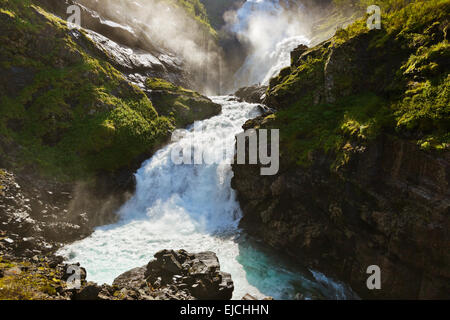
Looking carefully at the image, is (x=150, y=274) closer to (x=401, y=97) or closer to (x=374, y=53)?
(x=401, y=97)

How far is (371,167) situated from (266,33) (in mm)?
68230

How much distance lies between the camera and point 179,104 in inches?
1187

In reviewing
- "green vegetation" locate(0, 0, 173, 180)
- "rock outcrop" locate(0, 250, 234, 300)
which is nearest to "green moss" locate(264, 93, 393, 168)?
"rock outcrop" locate(0, 250, 234, 300)

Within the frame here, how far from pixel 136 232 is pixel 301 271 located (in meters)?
11.2

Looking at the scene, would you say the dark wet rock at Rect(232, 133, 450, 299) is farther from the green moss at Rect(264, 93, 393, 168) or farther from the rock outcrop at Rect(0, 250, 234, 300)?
the rock outcrop at Rect(0, 250, 234, 300)

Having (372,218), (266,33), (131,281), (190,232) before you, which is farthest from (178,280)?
(266,33)

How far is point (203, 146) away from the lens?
24.1 m

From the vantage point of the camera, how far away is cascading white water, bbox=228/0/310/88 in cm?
5562

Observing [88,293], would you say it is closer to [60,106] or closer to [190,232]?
[190,232]

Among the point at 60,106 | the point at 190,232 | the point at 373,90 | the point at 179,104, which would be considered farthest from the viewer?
the point at 179,104

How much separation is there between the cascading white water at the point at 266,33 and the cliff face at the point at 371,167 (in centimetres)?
3845

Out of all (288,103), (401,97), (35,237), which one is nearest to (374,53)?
(401,97)

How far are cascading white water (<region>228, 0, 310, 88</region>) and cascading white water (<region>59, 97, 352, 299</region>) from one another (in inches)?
1458

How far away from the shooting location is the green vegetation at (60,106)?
19.0m
